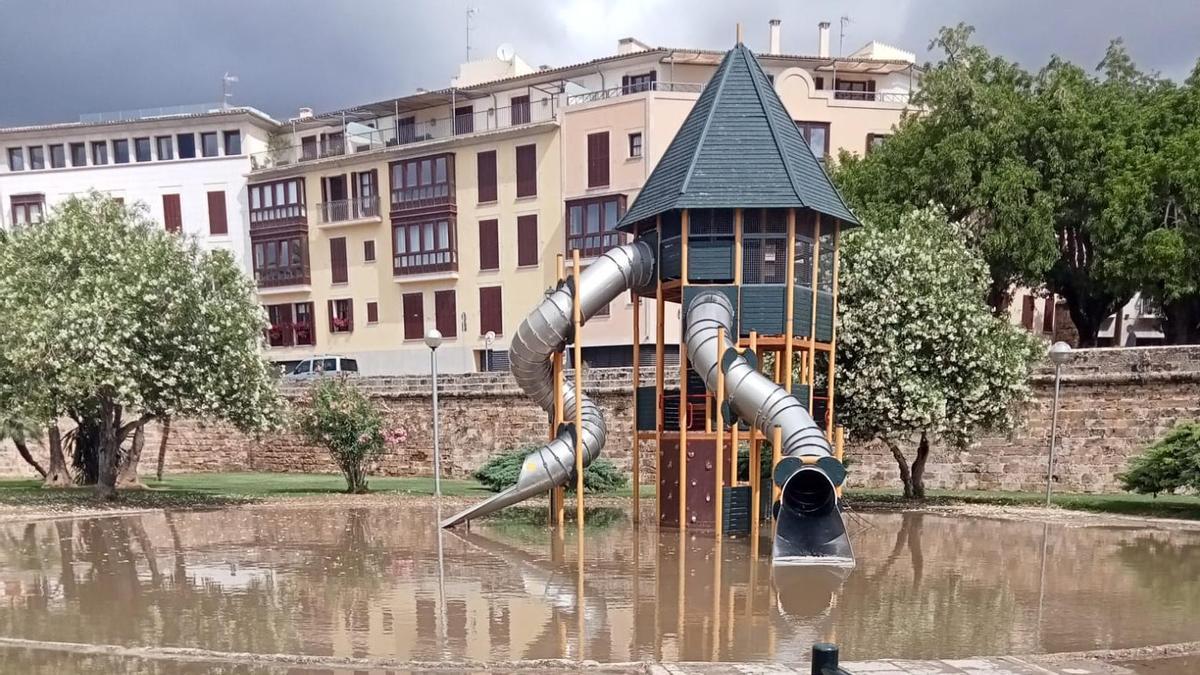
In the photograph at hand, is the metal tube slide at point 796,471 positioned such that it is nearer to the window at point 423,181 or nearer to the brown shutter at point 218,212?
the window at point 423,181

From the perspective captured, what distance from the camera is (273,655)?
290 inches

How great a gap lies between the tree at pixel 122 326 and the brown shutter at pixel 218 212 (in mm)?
21759

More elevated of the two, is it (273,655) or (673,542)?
(273,655)

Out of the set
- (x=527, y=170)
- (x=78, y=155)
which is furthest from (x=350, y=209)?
(x=78, y=155)

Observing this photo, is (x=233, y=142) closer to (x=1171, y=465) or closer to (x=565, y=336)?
(x=565, y=336)

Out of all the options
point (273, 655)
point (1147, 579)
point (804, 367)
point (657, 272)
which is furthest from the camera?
point (804, 367)

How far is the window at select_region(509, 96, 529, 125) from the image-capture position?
118 feet

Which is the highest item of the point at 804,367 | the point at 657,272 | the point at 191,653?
the point at 657,272

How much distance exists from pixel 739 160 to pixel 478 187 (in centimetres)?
2301

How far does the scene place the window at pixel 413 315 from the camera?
37344 millimetres

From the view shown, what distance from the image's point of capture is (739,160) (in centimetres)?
1423

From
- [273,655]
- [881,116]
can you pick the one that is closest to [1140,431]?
[881,116]

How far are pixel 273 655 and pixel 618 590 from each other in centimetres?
428

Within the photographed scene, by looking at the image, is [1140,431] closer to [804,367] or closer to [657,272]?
[804,367]
